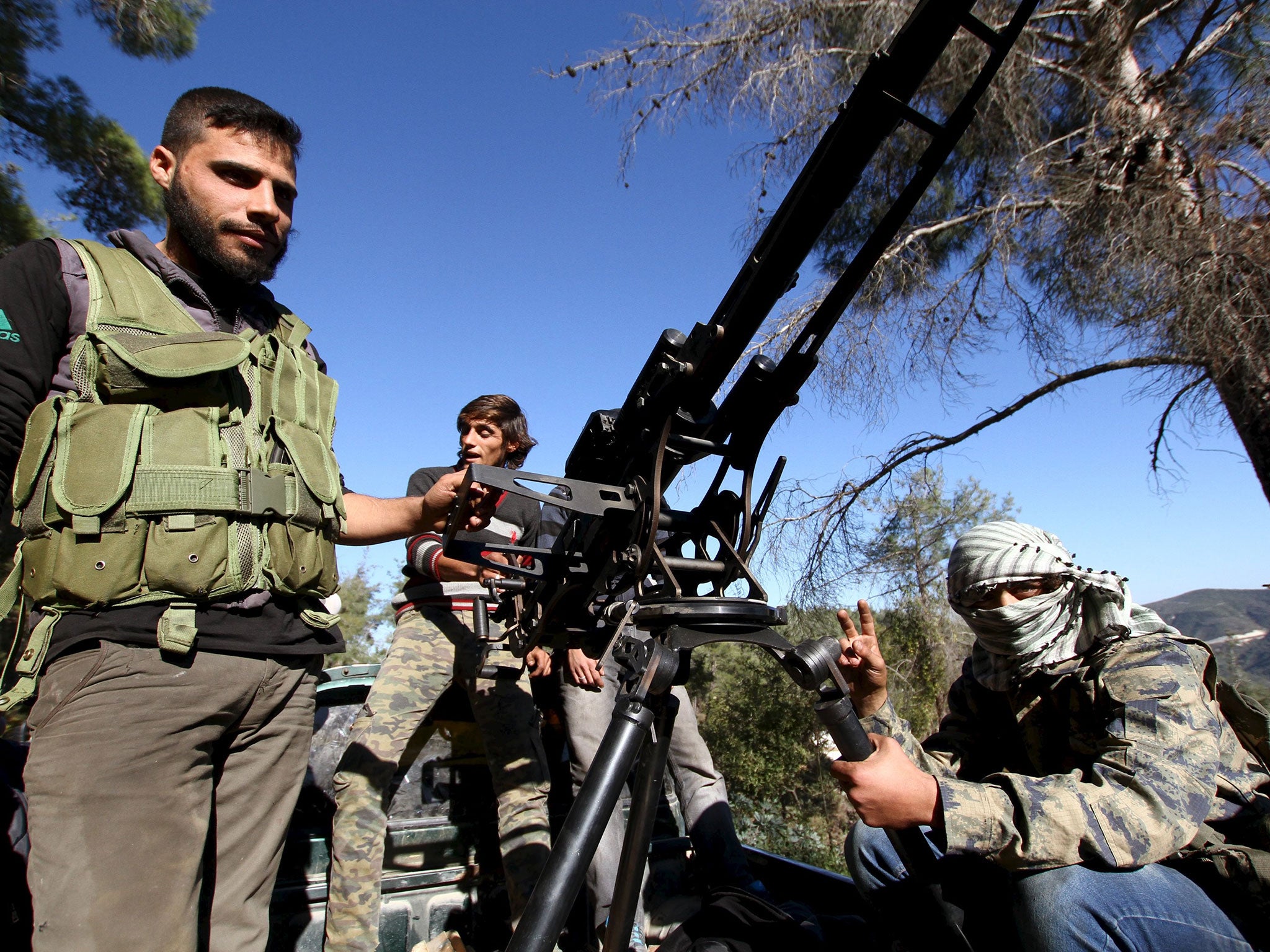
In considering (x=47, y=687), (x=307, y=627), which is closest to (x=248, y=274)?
(x=307, y=627)

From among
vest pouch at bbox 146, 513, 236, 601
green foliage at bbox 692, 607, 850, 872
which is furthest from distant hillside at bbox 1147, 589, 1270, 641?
vest pouch at bbox 146, 513, 236, 601

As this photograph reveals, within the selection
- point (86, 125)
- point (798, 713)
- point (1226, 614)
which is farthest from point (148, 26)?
point (1226, 614)

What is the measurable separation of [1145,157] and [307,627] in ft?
16.9

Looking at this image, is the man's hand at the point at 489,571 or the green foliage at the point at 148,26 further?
the green foliage at the point at 148,26

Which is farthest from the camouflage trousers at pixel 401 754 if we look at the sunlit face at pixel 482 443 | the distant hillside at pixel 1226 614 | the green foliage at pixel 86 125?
the distant hillside at pixel 1226 614

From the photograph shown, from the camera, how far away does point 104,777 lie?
1.31 metres

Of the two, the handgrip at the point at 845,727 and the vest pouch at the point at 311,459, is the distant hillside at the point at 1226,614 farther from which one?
the vest pouch at the point at 311,459

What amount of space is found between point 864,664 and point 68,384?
6.10ft

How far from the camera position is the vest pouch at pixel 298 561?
1557mm

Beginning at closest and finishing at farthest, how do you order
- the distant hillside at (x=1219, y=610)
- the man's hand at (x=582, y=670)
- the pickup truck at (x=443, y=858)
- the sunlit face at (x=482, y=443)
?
the pickup truck at (x=443, y=858)
the man's hand at (x=582, y=670)
the sunlit face at (x=482, y=443)
the distant hillside at (x=1219, y=610)

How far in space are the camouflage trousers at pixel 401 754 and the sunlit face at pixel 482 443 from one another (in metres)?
0.64

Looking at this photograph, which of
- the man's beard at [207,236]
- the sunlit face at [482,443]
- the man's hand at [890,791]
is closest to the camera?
the man's hand at [890,791]

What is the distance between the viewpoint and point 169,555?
1403 millimetres

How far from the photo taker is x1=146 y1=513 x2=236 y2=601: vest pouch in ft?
4.59
